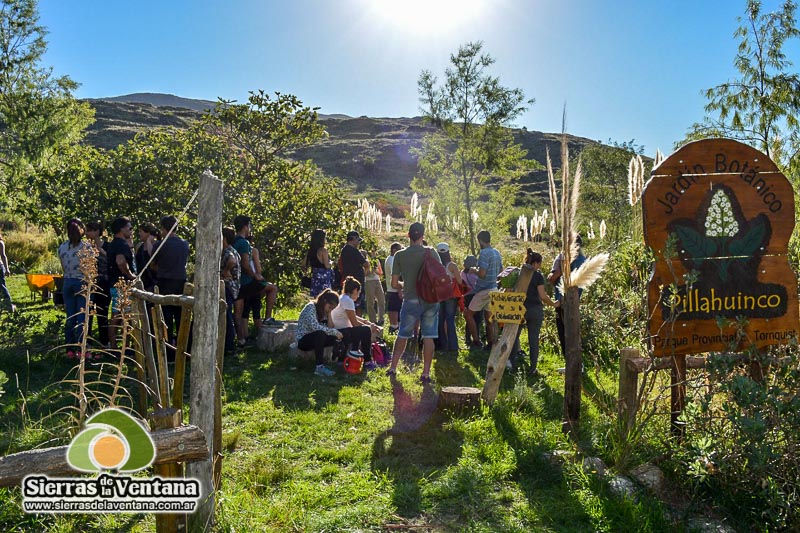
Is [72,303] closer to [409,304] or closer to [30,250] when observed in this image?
[409,304]

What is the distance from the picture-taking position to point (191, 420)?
3.26 metres

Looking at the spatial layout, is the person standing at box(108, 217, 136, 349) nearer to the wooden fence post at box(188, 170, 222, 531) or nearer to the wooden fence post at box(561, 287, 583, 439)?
the wooden fence post at box(188, 170, 222, 531)

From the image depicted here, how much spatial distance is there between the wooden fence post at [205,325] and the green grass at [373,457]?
230 mm

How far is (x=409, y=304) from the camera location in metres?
6.71

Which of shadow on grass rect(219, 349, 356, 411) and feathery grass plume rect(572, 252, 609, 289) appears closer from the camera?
feathery grass plume rect(572, 252, 609, 289)

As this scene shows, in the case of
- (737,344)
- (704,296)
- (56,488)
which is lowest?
(56,488)

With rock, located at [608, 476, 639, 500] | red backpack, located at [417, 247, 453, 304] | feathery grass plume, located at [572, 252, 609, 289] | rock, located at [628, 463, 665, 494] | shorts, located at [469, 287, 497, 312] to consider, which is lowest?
rock, located at [608, 476, 639, 500]

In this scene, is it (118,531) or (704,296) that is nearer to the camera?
(118,531)

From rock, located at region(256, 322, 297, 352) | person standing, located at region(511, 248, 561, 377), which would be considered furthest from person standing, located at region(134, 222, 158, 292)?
person standing, located at region(511, 248, 561, 377)

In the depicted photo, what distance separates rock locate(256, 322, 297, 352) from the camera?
8.16 meters

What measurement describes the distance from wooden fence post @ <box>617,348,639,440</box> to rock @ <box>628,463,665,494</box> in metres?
0.28

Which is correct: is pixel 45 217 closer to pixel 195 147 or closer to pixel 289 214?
pixel 195 147

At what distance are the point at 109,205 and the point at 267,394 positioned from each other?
202 inches

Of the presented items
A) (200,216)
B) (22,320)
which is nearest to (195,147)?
(22,320)
